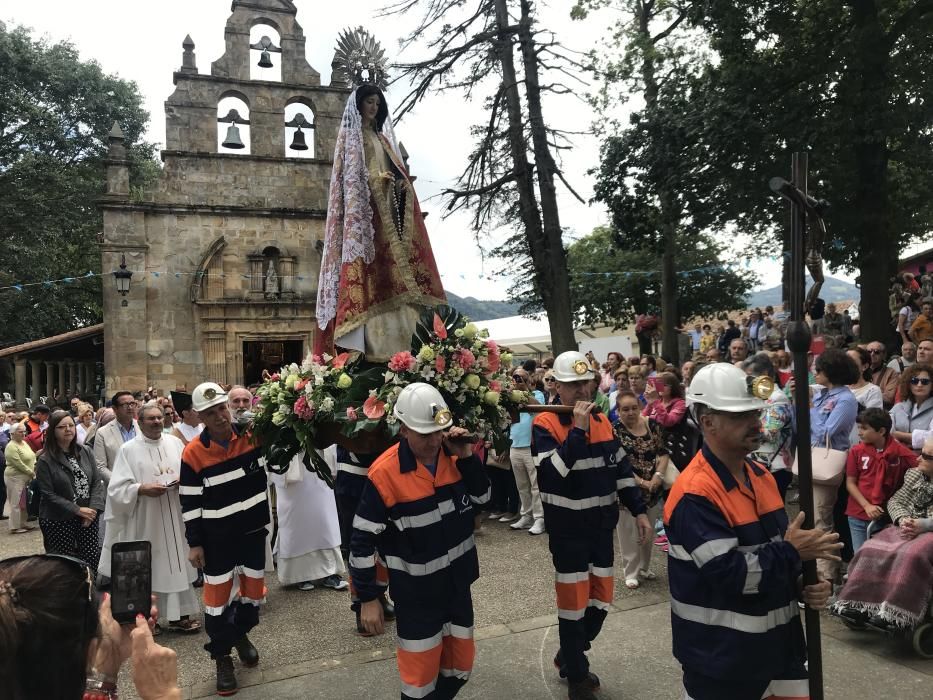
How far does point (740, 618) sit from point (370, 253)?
3.11 metres

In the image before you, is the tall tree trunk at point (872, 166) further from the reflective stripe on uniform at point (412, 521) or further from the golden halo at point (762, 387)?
the reflective stripe on uniform at point (412, 521)

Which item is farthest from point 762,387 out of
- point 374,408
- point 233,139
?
point 233,139

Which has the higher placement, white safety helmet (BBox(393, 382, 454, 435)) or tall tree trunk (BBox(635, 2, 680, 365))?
tall tree trunk (BBox(635, 2, 680, 365))

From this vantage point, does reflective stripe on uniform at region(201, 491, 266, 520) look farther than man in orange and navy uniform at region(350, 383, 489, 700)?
Yes

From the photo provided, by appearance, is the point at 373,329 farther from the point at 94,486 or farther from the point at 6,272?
the point at 6,272

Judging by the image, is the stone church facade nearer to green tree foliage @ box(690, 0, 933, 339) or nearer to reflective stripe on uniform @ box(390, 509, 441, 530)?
green tree foliage @ box(690, 0, 933, 339)

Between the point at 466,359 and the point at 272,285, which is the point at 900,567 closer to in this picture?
the point at 466,359

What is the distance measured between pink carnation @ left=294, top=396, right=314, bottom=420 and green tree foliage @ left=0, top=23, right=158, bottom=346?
24811 millimetres

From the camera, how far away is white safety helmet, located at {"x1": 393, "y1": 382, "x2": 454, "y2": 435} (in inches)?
132

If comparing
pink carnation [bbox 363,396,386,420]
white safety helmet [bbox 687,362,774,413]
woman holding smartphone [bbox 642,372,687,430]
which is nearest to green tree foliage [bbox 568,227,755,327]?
woman holding smartphone [bbox 642,372,687,430]

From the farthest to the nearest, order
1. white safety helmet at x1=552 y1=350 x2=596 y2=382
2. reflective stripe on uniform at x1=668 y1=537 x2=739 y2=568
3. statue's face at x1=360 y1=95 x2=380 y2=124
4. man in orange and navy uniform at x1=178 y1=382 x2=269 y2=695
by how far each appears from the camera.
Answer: statue's face at x1=360 y1=95 x2=380 y2=124
man in orange and navy uniform at x1=178 y1=382 x2=269 y2=695
white safety helmet at x1=552 y1=350 x2=596 y2=382
reflective stripe on uniform at x1=668 y1=537 x2=739 y2=568

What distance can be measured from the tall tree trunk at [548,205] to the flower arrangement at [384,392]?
975cm

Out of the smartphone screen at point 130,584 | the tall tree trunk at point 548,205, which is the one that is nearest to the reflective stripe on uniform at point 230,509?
the smartphone screen at point 130,584

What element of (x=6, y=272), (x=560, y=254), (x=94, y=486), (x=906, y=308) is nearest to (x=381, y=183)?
(x=94, y=486)
